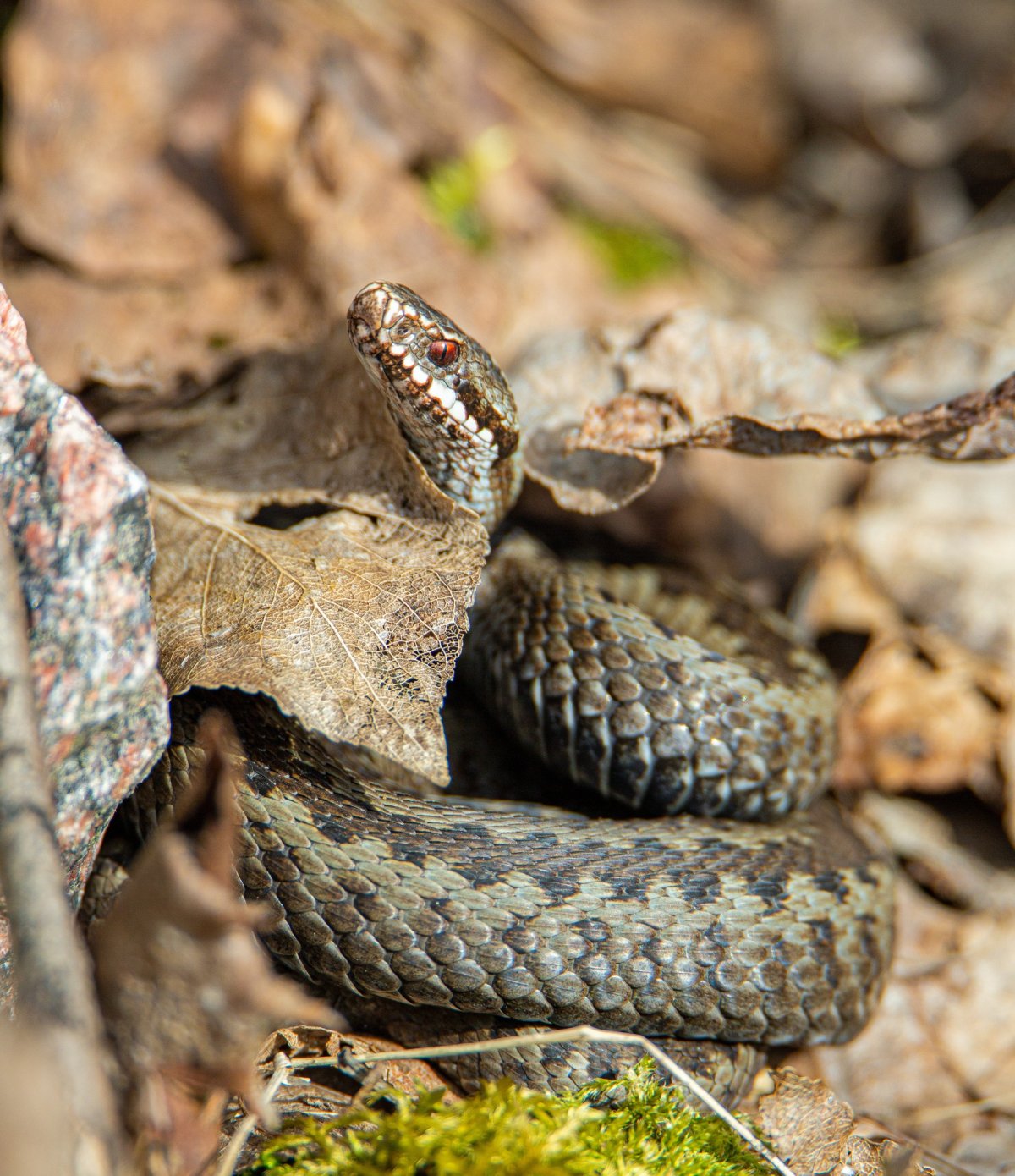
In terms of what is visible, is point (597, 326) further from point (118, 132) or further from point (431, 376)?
point (118, 132)

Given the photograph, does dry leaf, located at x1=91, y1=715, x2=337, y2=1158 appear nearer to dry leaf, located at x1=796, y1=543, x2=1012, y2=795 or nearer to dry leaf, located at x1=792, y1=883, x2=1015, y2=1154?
dry leaf, located at x1=792, y1=883, x2=1015, y2=1154

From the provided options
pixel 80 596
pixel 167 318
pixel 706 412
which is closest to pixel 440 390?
pixel 706 412

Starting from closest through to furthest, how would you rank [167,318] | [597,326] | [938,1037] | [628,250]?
[938,1037] → [597,326] → [167,318] → [628,250]

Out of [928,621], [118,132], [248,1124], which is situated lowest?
[248,1124]

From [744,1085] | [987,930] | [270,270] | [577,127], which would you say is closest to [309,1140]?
[744,1085]

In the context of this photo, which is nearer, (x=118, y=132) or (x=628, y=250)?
(x=118, y=132)

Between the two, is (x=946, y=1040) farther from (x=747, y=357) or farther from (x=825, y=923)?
(x=747, y=357)
